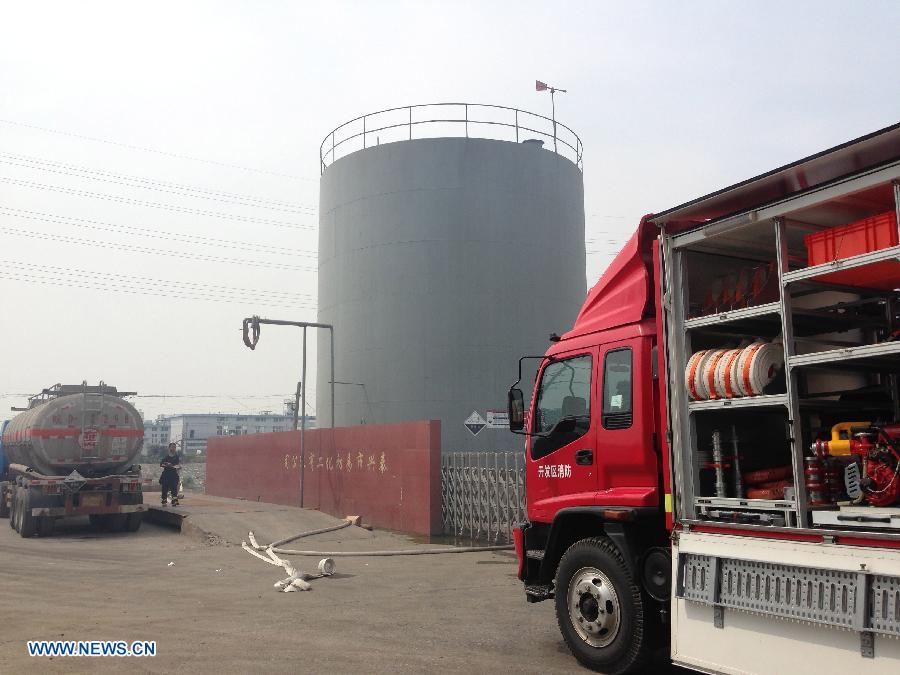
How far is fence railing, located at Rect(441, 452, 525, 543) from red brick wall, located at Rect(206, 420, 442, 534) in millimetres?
286

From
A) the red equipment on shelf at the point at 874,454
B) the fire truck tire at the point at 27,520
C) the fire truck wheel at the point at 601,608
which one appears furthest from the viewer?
the fire truck tire at the point at 27,520

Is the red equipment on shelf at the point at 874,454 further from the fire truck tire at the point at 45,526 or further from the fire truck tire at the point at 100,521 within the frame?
the fire truck tire at the point at 100,521

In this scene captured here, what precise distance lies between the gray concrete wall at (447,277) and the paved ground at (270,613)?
27.2 ft

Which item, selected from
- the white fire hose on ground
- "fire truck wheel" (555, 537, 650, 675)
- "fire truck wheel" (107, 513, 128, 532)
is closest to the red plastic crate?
"fire truck wheel" (555, 537, 650, 675)

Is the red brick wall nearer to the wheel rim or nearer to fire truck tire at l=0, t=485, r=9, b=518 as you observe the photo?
fire truck tire at l=0, t=485, r=9, b=518

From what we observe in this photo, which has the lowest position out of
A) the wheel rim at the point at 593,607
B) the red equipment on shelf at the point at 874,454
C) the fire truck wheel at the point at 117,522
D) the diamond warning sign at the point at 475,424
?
the fire truck wheel at the point at 117,522

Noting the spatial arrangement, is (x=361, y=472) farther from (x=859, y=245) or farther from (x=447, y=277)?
(x=859, y=245)

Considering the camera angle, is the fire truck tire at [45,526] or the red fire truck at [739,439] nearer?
the red fire truck at [739,439]

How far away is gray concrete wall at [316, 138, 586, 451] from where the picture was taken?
23.4 metres

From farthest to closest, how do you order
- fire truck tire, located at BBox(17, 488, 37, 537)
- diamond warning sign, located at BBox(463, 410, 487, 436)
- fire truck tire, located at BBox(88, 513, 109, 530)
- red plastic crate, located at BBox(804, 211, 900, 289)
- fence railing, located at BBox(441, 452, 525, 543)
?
diamond warning sign, located at BBox(463, 410, 487, 436) → fire truck tire, located at BBox(88, 513, 109, 530) → fire truck tire, located at BBox(17, 488, 37, 537) → fence railing, located at BBox(441, 452, 525, 543) → red plastic crate, located at BBox(804, 211, 900, 289)

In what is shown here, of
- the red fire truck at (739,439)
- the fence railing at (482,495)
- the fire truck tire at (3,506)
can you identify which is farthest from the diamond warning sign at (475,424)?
the fire truck tire at (3,506)

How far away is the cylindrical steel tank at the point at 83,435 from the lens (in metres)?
19.2

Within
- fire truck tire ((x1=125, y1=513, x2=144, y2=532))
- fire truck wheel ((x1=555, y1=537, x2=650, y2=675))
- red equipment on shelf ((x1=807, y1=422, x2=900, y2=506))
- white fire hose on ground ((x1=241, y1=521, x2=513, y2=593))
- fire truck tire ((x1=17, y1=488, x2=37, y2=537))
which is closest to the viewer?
red equipment on shelf ((x1=807, y1=422, x2=900, y2=506))

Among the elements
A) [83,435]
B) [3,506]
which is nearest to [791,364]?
[83,435]
